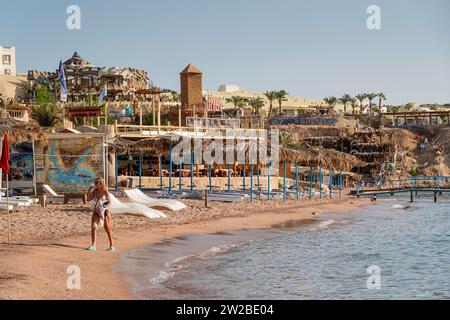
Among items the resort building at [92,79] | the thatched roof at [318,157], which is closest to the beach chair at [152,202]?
the thatched roof at [318,157]

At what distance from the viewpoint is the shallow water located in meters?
12.6

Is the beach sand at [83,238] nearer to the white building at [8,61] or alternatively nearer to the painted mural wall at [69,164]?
the painted mural wall at [69,164]

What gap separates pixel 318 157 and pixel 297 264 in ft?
69.9

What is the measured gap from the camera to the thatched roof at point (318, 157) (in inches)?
1353

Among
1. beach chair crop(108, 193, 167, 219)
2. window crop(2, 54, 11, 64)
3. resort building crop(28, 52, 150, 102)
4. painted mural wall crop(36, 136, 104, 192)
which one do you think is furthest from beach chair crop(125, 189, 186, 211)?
window crop(2, 54, 11, 64)

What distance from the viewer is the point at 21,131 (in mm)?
24562

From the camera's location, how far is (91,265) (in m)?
13.0

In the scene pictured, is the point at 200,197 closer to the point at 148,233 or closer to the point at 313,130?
the point at 148,233

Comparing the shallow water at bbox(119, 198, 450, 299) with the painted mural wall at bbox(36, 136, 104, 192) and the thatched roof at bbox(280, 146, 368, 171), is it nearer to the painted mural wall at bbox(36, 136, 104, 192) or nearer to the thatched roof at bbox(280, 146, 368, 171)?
the painted mural wall at bbox(36, 136, 104, 192)

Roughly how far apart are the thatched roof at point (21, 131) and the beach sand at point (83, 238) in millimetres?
3379

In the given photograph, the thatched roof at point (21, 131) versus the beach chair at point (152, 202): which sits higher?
the thatched roof at point (21, 131)

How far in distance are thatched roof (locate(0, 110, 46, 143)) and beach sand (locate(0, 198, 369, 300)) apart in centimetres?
338
